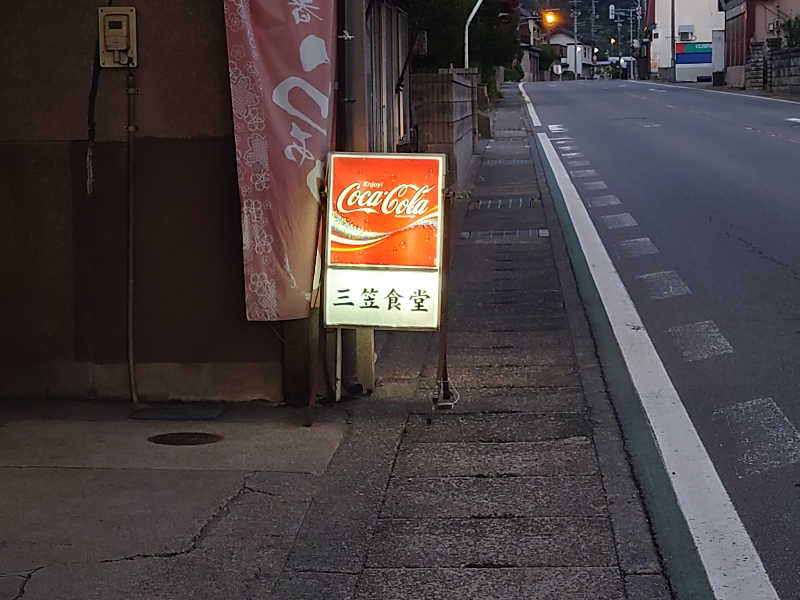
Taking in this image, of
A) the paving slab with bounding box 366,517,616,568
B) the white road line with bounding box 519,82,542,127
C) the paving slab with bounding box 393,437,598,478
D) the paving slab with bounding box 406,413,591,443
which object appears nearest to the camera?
the paving slab with bounding box 366,517,616,568

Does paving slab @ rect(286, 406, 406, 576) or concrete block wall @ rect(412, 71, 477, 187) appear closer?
paving slab @ rect(286, 406, 406, 576)

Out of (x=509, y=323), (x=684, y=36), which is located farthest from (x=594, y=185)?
(x=684, y=36)

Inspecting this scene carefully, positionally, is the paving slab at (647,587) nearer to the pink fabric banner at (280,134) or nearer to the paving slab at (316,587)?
the paving slab at (316,587)

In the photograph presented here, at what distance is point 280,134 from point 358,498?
2132 millimetres

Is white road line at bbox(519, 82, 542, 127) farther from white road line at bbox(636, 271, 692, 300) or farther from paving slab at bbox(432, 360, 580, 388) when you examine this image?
paving slab at bbox(432, 360, 580, 388)

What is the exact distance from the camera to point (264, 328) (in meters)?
7.38

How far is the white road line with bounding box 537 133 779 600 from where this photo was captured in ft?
15.3

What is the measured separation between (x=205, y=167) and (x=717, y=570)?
3.75 metres

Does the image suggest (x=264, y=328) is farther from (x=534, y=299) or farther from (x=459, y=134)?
(x=459, y=134)

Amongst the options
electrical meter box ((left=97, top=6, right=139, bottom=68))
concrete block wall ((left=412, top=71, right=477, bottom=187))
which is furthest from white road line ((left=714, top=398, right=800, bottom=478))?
concrete block wall ((left=412, top=71, right=477, bottom=187))

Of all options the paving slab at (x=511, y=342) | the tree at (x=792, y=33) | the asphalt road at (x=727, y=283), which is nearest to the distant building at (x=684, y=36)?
the tree at (x=792, y=33)

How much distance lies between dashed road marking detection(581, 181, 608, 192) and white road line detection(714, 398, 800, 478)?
1230cm

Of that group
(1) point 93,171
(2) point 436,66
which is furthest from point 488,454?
(2) point 436,66

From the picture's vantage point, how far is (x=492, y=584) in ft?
15.2
